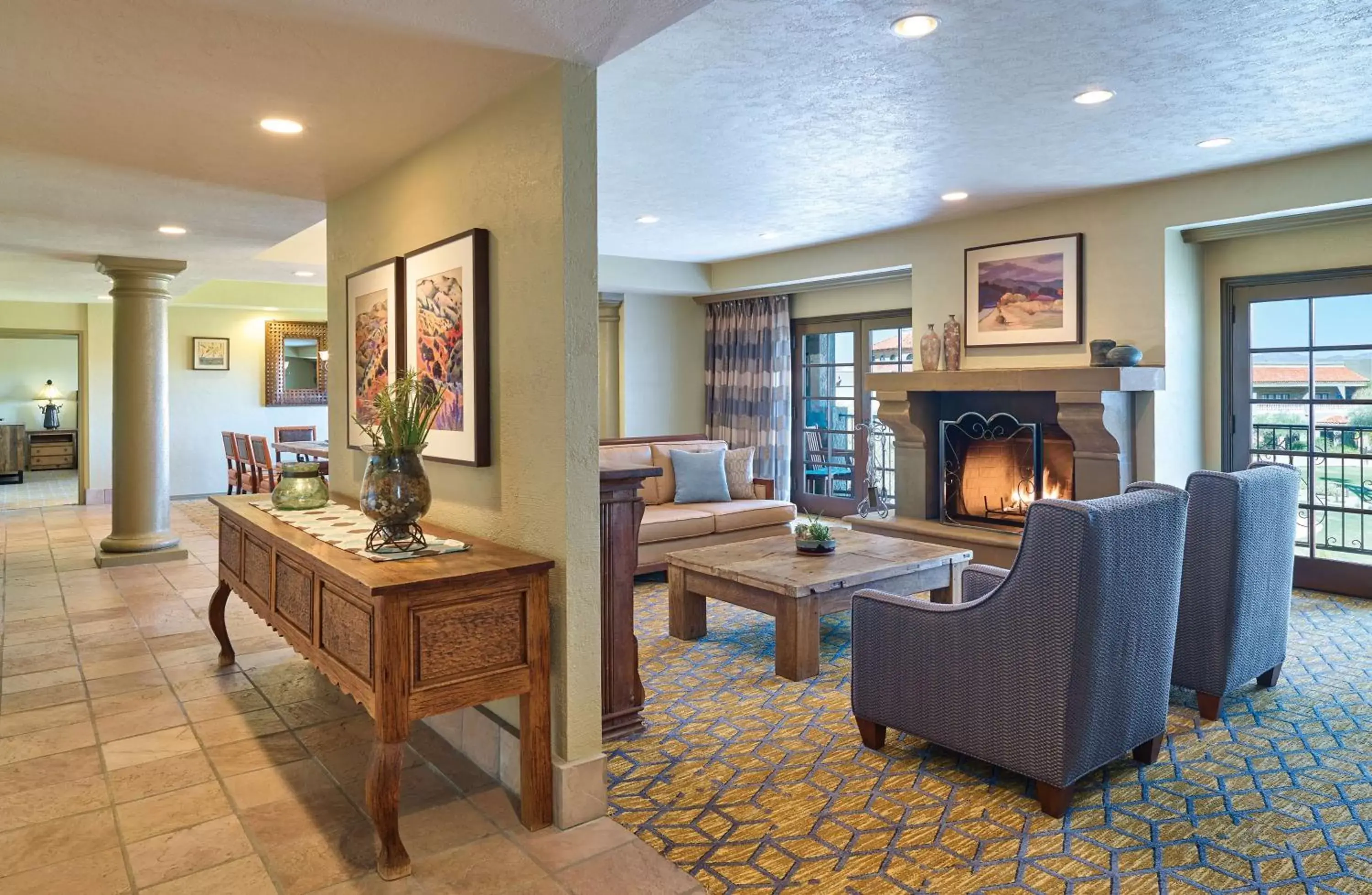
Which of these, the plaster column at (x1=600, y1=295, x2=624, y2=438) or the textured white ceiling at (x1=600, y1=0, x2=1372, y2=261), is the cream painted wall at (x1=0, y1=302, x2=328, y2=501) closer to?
the plaster column at (x1=600, y1=295, x2=624, y2=438)

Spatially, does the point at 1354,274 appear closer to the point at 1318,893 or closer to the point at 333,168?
the point at 1318,893

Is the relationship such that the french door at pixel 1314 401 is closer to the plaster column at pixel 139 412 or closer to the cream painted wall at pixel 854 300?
the cream painted wall at pixel 854 300

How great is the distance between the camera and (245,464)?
9.52 m

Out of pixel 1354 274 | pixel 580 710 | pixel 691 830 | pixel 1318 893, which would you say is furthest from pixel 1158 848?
pixel 1354 274

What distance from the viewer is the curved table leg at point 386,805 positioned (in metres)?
2.28

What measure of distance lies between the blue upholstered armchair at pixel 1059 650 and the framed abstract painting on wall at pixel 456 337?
1548 millimetres

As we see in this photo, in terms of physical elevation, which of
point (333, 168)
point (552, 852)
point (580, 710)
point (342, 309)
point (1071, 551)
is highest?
point (333, 168)

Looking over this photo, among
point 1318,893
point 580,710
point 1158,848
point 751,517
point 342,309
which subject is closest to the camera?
point 1318,893

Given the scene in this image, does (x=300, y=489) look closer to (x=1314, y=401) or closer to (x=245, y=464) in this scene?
(x=1314, y=401)

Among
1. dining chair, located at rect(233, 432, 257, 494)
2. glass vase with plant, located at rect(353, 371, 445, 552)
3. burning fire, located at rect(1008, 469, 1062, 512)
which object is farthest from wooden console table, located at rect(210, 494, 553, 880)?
dining chair, located at rect(233, 432, 257, 494)

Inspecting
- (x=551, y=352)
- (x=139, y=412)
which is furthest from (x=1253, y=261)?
(x=139, y=412)

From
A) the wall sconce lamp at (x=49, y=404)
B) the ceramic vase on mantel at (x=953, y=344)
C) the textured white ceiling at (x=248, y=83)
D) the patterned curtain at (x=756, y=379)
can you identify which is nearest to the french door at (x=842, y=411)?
the patterned curtain at (x=756, y=379)

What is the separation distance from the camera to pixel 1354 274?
501cm

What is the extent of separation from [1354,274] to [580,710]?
5100 mm
